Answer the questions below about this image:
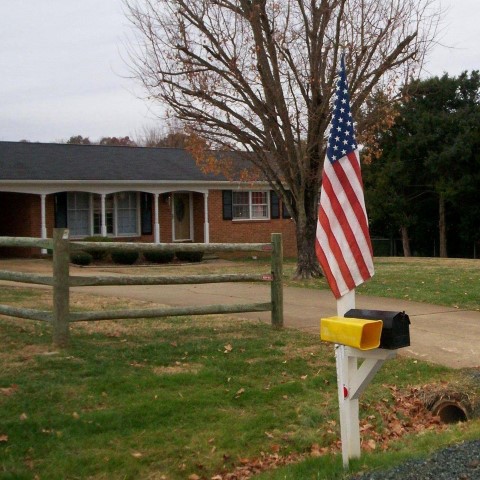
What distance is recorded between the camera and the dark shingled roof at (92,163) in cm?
2633

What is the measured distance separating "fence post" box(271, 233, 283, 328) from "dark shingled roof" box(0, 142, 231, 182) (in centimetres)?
1726

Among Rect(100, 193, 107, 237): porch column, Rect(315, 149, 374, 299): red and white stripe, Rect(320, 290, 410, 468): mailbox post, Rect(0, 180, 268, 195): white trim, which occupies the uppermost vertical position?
Rect(0, 180, 268, 195): white trim

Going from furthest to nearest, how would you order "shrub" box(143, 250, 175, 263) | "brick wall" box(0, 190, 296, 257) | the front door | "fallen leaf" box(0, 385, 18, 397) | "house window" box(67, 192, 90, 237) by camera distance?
the front door < "house window" box(67, 192, 90, 237) < "brick wall" box(0, 190, 296, 257) < "shrub" box(143, 250, 175, 263) < "fallen leaf" box(0, 385, 18, 397)

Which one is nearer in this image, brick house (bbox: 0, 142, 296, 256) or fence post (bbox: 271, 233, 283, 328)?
fence post (bbox: 271, 233, 283, 328)

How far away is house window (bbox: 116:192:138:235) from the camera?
2912 centimetres

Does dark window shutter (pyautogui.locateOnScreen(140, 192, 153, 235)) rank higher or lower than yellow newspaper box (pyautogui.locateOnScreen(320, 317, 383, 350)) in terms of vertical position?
higher

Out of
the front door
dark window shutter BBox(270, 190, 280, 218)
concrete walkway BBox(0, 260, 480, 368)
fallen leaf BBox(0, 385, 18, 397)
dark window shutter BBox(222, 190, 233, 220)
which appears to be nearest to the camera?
fallen leaf BBox(0, 385, 18, 397)

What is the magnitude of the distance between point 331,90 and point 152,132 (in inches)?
2492

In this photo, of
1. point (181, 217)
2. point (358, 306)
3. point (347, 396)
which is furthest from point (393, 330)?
point (181, 217)

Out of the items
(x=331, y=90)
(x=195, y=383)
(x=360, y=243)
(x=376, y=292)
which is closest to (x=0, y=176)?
(x=331, y=90)

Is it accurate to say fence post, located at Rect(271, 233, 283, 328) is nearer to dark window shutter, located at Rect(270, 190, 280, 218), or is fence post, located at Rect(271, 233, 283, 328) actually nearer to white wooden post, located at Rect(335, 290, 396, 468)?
white wooden post, located at Rect(335, 290, 396, 468)

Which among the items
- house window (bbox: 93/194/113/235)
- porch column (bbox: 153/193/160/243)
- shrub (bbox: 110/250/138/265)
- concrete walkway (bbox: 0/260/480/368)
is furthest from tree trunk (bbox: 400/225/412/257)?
concrete walkway (bbox: 0/260/480/368)

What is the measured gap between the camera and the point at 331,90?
661 inches

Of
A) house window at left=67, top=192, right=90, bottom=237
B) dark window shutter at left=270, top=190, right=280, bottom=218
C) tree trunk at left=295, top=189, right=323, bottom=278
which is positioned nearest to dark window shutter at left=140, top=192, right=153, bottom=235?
house window at left=67, top=192, right=90, bottom=237
